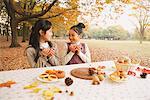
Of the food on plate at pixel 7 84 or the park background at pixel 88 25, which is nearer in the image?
the food on plate at pixel 7 84

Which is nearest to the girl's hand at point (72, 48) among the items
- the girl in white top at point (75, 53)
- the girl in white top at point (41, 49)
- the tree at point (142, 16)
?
the girl in white top at point (75, 53)

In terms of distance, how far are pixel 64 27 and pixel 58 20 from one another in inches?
4.9

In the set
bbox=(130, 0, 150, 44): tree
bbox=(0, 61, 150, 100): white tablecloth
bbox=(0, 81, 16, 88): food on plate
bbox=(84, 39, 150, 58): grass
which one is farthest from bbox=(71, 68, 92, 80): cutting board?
bbox=(130, 0, 150, 44): tree

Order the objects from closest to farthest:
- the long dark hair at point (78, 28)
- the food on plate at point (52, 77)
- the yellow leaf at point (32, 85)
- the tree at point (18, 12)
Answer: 1. the yellow leaf at point (32, 85)
2. the food on plate at point (52, 77)
3. the long dark hair at point (78, 28)
4. the tree at point (18, 12)

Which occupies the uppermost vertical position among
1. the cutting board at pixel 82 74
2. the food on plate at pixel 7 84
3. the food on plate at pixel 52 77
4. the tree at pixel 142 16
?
the tree at pixel 142 16

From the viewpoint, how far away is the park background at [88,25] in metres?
2.67

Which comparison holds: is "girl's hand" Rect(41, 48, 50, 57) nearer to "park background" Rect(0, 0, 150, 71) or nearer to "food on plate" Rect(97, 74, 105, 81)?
"park background" Rect(0, 0, 150, 71)

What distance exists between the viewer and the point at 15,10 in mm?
2693

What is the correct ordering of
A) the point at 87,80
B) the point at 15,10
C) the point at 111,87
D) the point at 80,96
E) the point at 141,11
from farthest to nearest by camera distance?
1. the point at 141,11
2. the point at 15,10
3. the point at 87,80
4. the point at 111,87
5. the point at 80,96

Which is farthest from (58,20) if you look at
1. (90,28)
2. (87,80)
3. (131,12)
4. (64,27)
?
(87,80)

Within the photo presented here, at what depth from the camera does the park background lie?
2.67 m

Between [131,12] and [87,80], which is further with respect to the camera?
Answer: [131,12]

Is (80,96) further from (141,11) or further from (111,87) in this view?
(141,11)

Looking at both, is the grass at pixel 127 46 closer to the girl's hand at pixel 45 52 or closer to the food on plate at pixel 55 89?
the girl's hand at pixel 45 52
